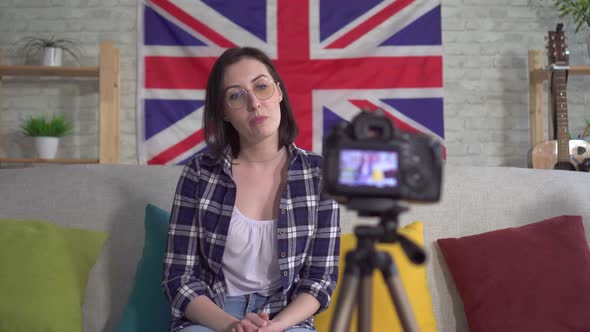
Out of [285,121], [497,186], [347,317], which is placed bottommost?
[347,317]

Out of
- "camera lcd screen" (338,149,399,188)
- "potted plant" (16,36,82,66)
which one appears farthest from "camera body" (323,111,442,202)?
"potted plant" (16,36,82,66)

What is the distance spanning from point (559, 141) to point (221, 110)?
1778 mm

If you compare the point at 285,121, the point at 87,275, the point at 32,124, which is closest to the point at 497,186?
the point at 285,121

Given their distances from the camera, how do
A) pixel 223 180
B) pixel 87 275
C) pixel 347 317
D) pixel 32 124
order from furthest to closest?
pixel 32 124, pixel 87 275, pixel 223 180, pixel 347 317

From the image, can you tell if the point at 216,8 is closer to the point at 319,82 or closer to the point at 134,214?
the point at 319,82

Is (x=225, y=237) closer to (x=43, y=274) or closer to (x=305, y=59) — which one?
(x=43, y=274)

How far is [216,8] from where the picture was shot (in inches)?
124

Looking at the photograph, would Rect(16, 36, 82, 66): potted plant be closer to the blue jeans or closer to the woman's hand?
the blue jeans

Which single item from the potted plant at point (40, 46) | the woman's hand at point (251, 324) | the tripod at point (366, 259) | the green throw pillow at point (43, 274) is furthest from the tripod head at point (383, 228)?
the potted plant at point (40, 46)

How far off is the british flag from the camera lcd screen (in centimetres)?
244

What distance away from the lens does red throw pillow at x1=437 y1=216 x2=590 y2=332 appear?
1547 mm

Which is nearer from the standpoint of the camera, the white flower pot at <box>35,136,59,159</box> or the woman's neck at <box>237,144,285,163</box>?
the woman's neck at <box>237,144,285,163</box>

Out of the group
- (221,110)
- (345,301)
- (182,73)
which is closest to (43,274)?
(221,110)

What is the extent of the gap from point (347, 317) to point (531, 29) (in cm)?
302
